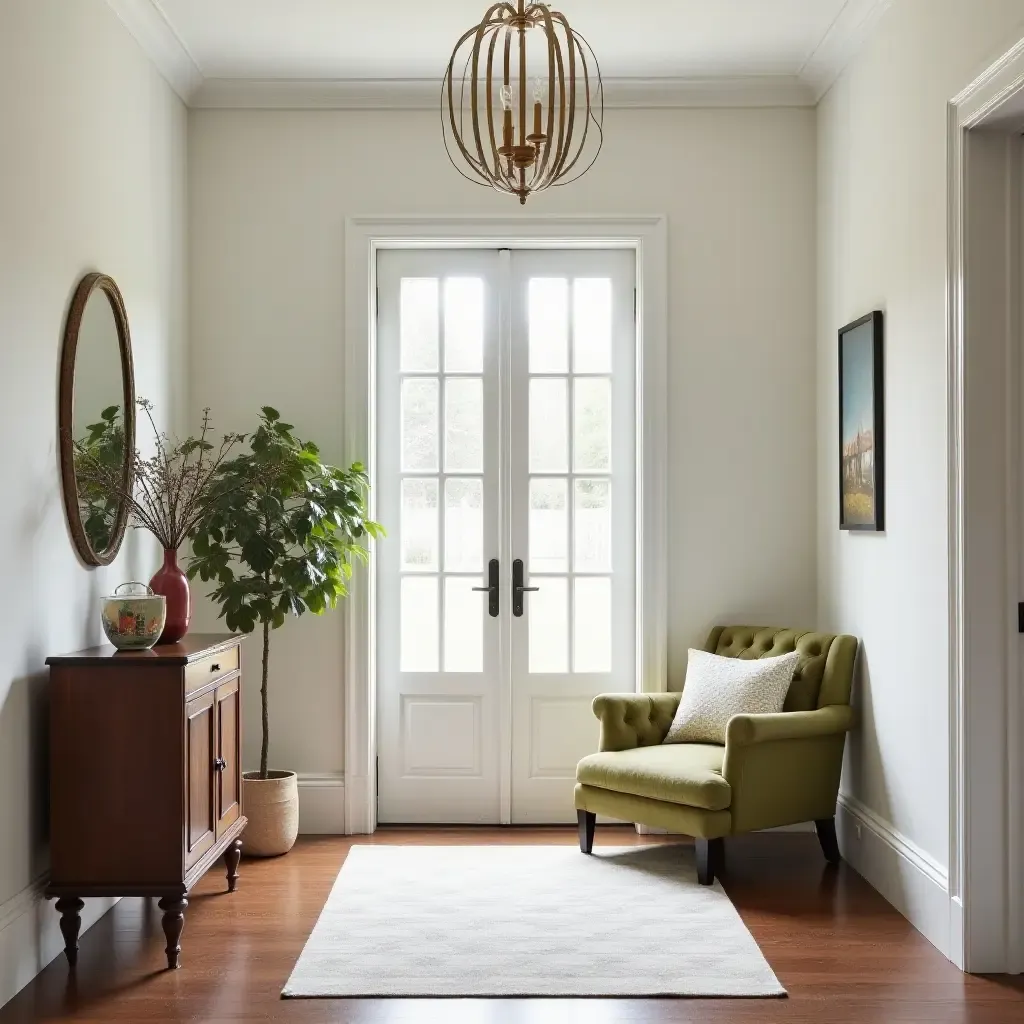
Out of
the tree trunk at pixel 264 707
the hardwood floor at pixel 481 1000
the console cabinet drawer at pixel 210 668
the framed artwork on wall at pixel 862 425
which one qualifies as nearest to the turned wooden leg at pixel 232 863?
the hardwood floor at pixel 481 1000

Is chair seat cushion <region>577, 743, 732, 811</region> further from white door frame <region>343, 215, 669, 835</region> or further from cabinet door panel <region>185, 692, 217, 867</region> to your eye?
cabinet door panel <region>185, 692, 217, 867</region>

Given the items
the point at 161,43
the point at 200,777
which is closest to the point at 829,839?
the point at 200,777

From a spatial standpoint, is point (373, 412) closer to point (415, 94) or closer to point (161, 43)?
point (415, 94)

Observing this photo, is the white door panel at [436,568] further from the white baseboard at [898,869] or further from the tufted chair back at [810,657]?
the white baseboard at [898,869]

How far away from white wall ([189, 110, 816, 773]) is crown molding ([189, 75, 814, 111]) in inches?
1.9

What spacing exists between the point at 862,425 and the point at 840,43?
1465 millimetres

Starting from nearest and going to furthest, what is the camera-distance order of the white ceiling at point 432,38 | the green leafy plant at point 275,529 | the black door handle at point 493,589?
the white ceiling at point 432,38 → the green leafy plant at point 275,529 → the black door handle at point 493,589

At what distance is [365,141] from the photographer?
16.3ft

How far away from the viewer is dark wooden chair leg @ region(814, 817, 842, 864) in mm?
4363

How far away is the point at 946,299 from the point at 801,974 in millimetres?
1954

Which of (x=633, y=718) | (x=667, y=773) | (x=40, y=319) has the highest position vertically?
(x=40, y=319)

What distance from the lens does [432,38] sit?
4.48 metres

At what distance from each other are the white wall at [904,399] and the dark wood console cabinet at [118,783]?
7.29ft

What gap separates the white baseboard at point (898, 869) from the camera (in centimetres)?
350
